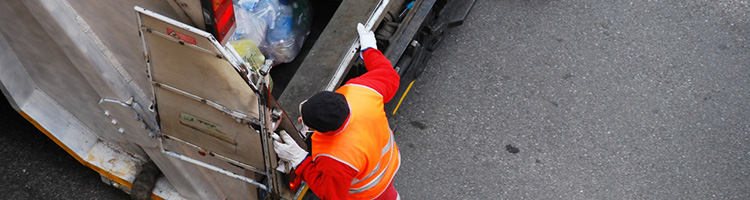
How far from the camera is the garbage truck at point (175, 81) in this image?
256 centimetres

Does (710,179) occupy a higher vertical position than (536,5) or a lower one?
lower

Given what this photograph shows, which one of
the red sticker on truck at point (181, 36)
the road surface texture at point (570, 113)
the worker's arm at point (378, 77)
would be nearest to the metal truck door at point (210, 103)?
the red sticker on truck at point (181, 36)

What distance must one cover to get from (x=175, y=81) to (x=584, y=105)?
2.68 metres

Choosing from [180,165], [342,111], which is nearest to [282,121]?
[342,111]

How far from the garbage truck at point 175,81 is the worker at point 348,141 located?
78 millimetres

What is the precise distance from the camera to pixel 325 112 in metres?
2.81

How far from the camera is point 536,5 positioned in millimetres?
5086

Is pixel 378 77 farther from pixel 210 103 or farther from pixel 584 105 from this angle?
pixel 584 105

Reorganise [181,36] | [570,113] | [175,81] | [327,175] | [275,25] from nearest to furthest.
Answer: [181,36] < [175,81] < [327,175] < [275,25] < [570,113]

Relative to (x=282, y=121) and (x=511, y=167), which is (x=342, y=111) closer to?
(x=282, y=121)

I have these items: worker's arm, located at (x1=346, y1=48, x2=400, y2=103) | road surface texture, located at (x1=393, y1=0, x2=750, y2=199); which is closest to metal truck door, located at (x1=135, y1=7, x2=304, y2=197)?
worker's arm, located at (x1=346, y1=48, x2=400, y2=103)

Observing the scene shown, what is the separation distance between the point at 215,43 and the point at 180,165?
1.18m

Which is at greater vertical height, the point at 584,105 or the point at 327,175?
the point at 327,175

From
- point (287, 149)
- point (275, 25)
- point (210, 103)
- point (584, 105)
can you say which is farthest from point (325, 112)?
point (584, 105)
